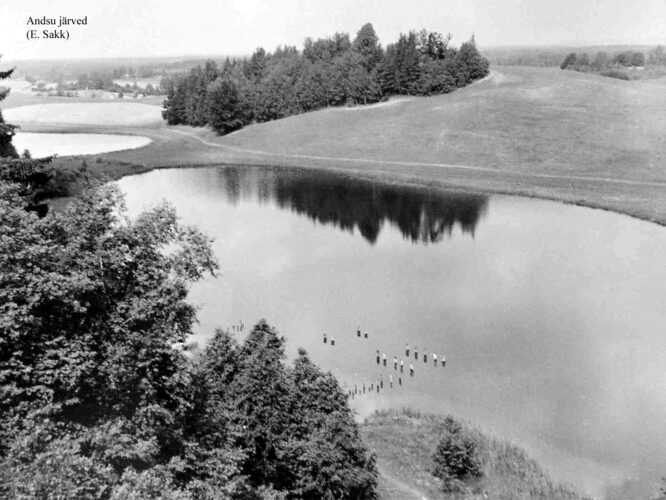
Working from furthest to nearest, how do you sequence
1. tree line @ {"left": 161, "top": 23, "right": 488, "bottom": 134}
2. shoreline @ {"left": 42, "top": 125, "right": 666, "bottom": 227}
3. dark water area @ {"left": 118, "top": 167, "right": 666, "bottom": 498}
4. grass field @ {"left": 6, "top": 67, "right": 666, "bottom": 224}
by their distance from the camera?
1. tree line @ {"left": 161, "top": 23, "right": 488, "bottom": 134}
2. grass field @ {"left": 6, "top": 67, "right": 666, "bottom": 224}
3. shoreline @ {"left": 42, "top": 125, "right": 666, "bottom": 227}
4. dark water area @ {"left": 118, "top": 167, "right": 666, "bottom": 498}

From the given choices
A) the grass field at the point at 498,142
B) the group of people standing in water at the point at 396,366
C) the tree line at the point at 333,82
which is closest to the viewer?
the group of people standing in water at the point at 396,366

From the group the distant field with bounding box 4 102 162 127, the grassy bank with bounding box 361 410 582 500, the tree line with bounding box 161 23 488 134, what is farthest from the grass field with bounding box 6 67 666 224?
the grassy bank with bounding box 361 410 582 500

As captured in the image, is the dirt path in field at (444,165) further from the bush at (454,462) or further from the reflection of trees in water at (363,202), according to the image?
the bush at (454,462)

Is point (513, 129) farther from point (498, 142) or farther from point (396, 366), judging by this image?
point (396, 366)

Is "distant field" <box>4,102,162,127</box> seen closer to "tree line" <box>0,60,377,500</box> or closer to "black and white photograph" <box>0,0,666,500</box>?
"black and white photograph" <box>0,0,666,500</box>

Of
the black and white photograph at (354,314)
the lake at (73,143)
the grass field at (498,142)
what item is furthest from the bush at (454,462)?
the lake at (73,143)

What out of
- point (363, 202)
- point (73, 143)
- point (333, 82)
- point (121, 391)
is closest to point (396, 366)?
point (121, 391)
